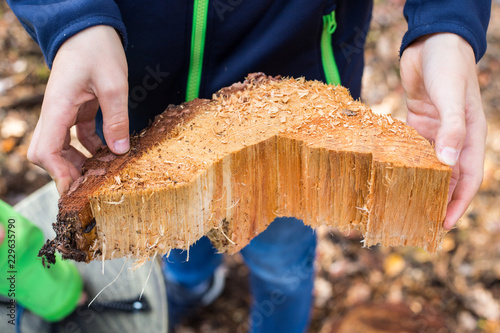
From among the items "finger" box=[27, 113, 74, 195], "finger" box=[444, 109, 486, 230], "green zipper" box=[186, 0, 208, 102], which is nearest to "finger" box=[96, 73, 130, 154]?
"finger" box=[27, 113, 74, 195]

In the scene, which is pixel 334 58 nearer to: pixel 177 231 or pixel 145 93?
pixel 145 93

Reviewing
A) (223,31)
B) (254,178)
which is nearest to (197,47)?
(223,31)

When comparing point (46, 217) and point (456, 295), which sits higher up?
point (46, 217)

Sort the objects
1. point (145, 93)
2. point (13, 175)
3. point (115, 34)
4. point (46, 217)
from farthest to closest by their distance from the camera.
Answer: point (13, 175) → point (46, 217) → point (145, 93) → point (115, 34)

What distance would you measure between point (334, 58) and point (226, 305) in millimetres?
1822

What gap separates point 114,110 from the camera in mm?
1133

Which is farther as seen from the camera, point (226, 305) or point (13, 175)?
point (13, 175)

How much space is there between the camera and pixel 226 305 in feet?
8.57

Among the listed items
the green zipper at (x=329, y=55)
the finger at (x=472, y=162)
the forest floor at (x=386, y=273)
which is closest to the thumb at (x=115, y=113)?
the green zipper at (x=329, y=55)

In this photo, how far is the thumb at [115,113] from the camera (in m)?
1.11

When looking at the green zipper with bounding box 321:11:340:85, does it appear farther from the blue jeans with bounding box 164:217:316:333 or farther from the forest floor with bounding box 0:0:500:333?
the blue jeans with bounding box 164:217:316:333

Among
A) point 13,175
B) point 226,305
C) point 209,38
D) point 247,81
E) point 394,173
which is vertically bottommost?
point 226,305

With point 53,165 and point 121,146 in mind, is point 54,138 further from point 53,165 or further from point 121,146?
point 121,146

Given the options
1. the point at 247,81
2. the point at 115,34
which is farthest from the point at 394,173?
the point at 115,34
